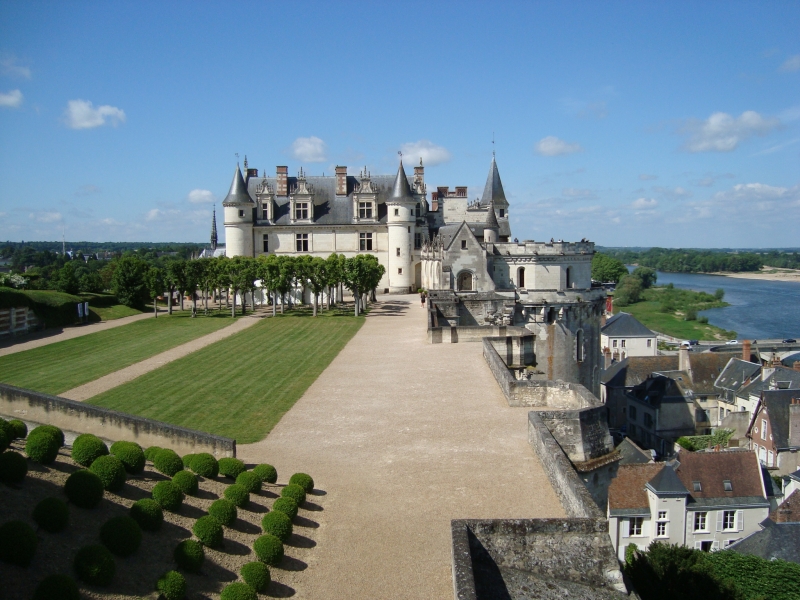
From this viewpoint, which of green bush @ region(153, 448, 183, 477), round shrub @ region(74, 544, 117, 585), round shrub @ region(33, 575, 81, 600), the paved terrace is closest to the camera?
round shrub @ region(33, 575, 81, 600)

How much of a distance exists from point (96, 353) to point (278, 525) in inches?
885

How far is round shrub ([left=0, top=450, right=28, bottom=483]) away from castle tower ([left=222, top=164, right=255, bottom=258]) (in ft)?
133

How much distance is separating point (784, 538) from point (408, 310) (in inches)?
884

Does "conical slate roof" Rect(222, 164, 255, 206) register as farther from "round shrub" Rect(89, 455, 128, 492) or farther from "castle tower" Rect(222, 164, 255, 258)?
"round shrub" Rect(89, 455, 128, 492)

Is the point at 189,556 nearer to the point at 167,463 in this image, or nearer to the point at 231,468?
the point at 167,463

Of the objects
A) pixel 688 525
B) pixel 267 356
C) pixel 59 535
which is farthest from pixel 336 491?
pixel 688 525

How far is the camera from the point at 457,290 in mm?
36656

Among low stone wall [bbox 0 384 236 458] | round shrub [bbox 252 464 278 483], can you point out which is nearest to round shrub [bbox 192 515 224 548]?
round shrub [bbox 252 464 278 483]

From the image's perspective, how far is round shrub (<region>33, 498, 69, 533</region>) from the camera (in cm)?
760

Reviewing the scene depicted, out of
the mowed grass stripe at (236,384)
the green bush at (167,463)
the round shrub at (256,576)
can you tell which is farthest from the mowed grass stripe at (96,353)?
the round shrub at (256,576)

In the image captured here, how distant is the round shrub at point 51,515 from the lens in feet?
24.9

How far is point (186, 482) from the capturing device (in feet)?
32.6

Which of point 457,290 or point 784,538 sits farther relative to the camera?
point 457,290

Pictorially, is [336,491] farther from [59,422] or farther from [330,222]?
[330,222]
